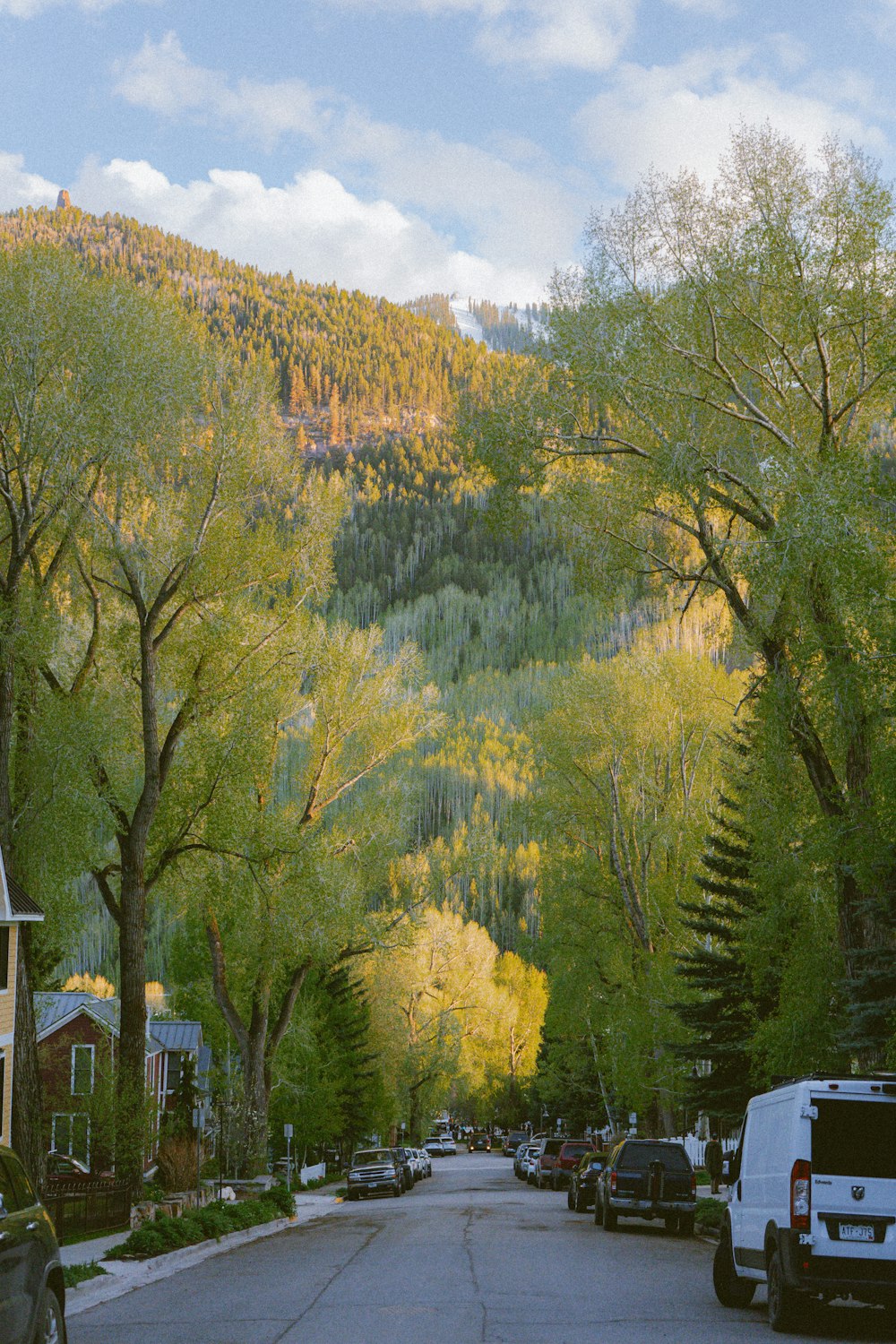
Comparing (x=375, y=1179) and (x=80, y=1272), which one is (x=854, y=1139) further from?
(x=375, y=1179)

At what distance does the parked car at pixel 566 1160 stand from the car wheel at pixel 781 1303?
101 ft

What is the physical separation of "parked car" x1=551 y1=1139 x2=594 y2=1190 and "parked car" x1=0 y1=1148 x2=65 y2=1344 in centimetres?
3491

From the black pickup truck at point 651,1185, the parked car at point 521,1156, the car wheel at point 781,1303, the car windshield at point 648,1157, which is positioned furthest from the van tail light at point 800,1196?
the parked car at point 521,1156

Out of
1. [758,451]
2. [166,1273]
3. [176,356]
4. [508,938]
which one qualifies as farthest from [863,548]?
[508,938]

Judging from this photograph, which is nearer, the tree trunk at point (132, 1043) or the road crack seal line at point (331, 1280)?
the road crack seal line at point (331, 1280)

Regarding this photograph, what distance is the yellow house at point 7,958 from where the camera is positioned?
2296 cm

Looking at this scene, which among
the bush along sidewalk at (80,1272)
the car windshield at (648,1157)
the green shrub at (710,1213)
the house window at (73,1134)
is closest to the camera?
the bush along sidewalk at (80,1272)

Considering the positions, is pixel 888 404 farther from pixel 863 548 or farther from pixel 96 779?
pixel 96 779

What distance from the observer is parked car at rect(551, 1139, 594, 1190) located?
41312mm

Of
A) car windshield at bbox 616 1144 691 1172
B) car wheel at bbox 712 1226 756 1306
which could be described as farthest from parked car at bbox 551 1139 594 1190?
car wheel at bbox 712 1226 756 1306

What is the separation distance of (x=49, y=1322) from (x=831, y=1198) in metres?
6.02

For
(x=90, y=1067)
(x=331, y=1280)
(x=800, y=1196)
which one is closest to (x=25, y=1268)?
(x=800, y=1196)

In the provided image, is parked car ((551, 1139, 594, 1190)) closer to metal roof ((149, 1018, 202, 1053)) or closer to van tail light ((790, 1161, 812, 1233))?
metal roof ((149, 1018, 202, 1053))

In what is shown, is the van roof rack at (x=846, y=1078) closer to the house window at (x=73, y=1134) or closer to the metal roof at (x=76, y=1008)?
the house window at (x=73, y=1134)
